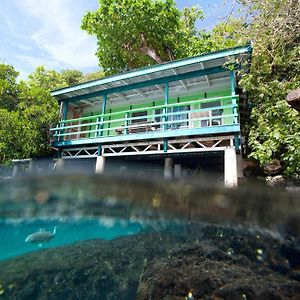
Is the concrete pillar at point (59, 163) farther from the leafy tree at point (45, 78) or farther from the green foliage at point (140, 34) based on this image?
the green foliage at point (140, 34)

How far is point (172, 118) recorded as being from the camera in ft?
46.7

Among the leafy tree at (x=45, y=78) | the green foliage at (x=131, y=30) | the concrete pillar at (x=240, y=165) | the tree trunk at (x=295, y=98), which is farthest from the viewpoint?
the green foliage at (x=131, y=30)

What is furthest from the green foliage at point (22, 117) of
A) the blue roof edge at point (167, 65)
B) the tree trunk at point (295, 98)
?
the tree trunk at point (295, 98)

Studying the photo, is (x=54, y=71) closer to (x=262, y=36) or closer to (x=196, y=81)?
(x=196, y=81)

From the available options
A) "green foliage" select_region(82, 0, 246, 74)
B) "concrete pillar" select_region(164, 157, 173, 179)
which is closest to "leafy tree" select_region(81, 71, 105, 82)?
"green foliage" select_region(82, 0, 246, 74)

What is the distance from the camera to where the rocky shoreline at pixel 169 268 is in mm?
5359

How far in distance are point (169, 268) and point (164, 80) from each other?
8782mm

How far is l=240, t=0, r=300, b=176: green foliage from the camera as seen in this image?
885cm

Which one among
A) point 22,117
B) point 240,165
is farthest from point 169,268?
point 22,117

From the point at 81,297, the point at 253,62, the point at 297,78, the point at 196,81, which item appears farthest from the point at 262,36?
the point at 81,297

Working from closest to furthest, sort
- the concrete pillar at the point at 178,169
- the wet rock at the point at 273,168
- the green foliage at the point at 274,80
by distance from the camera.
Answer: the green foliage at the point at 274,80 → the wet rock at the point at 273,168 → the concrete pillar at the point at 178,169

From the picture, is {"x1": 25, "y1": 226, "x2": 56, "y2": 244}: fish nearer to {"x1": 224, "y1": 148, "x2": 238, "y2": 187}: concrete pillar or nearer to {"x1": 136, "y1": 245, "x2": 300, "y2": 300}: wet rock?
{"x1": 136, "y1": 245, "x2": 300, "y2": 300}: wet rock

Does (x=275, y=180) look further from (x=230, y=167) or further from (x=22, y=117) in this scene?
(x=22, y=117)

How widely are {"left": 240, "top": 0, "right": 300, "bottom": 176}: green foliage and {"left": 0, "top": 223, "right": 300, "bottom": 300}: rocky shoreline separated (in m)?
3.04
